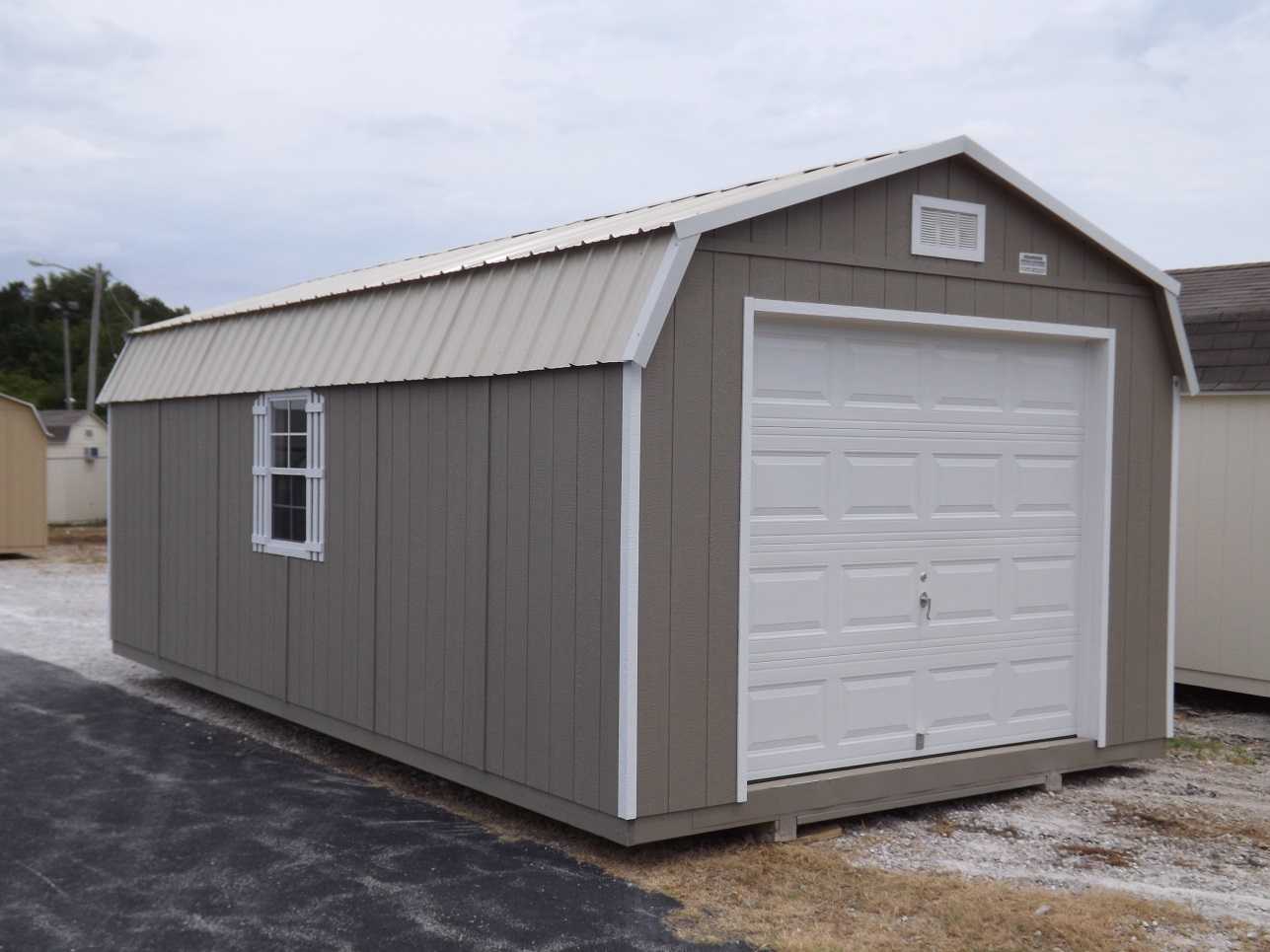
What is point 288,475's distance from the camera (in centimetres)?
828

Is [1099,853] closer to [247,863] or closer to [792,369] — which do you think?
[792,369]

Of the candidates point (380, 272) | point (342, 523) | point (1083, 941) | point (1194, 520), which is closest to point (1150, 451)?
point (1194, 520)

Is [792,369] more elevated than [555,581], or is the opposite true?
[792,369]

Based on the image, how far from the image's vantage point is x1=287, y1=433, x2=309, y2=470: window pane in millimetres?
8098

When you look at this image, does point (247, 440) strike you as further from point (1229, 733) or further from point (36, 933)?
point (1229, 733)

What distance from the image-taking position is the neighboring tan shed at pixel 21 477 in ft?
66.1

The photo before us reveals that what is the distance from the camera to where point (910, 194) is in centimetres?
641

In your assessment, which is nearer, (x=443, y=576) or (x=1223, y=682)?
(x=443, y=576)

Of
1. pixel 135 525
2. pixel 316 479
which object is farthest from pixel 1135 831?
pixel 135 525

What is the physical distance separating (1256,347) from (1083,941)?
245 inches

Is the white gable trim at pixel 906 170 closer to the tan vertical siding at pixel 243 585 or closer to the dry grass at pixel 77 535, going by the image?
the tan vertical siding at pixel 243 585

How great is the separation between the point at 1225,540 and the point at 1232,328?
1601 millimetres

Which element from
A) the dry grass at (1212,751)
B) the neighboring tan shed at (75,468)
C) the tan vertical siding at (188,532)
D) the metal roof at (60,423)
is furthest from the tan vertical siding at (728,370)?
the neighboring tan shed at (75,468)

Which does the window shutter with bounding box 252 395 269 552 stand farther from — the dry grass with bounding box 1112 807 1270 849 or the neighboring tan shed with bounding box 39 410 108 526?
the neighboring tan shed with bounding box 39 410 108 526
